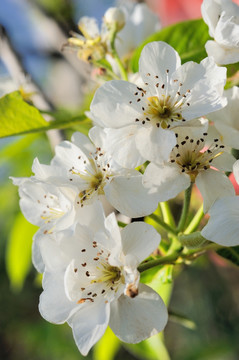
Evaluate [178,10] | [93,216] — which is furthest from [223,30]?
[178,10]

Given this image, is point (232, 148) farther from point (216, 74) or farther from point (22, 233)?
point (22, 233)

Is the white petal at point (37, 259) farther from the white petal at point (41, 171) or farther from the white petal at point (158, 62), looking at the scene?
the white petal at point (158, 62)

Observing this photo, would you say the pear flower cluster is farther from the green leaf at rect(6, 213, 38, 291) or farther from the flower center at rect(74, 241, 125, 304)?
the green leaf at rect(6, 213, 38, 291)

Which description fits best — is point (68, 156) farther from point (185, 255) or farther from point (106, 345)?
point (106, 345)

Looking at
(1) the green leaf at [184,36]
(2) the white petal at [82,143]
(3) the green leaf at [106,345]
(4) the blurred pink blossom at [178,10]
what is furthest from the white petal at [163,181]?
(4) the blurred pink blossom at [178,10]

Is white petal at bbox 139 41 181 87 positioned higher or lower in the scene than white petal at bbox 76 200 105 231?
higher

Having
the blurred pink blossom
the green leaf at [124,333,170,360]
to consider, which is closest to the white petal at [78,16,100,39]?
the green leaf at [124,333,170,360]

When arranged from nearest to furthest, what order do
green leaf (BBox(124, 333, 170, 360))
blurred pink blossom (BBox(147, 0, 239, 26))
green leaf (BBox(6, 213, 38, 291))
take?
green leaf (BBox(124, 333, 170, 360)) < green leaf (BBox(6, 213, 38, 291)) < blurred pink blossom (BBox(147, 0, 239, 26))
